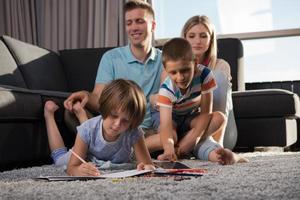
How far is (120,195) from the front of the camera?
103 centimetres

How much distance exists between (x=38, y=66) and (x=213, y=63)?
1.02m

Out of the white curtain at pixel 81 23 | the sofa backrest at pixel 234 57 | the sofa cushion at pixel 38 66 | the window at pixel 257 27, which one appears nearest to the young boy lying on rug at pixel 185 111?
the sofa backrest at pixel 234 57

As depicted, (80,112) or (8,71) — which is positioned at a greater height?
(8,71)

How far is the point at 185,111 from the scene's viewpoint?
84.6 inches

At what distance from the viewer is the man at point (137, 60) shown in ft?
7.47

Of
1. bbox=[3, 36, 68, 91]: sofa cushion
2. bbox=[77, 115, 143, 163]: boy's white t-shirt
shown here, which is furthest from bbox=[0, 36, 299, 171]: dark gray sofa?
bbox=[77, 115, 143, 163]: boy's white t-shirt

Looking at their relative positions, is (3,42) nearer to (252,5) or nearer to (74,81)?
(74,81)

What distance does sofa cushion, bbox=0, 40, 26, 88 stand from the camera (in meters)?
2.40

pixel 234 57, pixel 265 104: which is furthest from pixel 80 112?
pixel 234 57

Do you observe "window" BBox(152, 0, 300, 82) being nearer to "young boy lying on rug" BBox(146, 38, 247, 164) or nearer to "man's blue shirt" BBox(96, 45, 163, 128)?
"man's blue shirt" BBox(96, 45, 163, 128)

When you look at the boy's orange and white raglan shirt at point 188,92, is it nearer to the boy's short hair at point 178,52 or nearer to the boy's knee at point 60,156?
the boy's short hair at point 178,52

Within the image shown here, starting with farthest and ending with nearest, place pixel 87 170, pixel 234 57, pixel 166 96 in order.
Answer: pixel 234 57, pixel 166 96, pixel 87 170

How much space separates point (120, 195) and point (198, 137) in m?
1.00

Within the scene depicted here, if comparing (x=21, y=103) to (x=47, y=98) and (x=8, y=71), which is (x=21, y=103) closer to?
(x=47, y=98)
